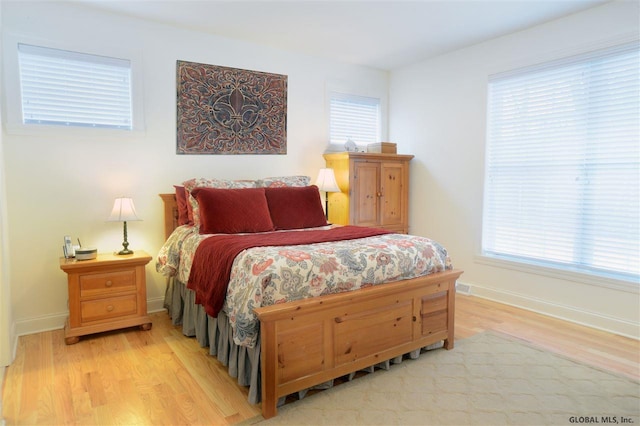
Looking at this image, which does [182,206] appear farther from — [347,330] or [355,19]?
[355,19]

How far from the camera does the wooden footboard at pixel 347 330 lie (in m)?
2.00

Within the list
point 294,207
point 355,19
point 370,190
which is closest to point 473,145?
point 370,190

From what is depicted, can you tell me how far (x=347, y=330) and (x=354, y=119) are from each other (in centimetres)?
318

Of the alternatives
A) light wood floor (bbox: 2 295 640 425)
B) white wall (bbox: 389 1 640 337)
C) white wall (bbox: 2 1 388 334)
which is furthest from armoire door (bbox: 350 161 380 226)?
light wood floor (bbox: 2 295 640 425)

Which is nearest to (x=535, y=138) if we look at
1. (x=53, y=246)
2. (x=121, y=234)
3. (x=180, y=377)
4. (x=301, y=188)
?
(x=301, y=188)

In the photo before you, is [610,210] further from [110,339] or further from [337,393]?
[110,339]

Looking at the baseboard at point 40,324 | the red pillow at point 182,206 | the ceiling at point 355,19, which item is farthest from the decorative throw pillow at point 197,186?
the ceiling at point 355,19

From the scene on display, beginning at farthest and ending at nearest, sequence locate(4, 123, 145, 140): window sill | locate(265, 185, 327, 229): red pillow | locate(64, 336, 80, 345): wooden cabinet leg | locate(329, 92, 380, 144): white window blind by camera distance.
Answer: locate(329, 92, 380, 144): white window blind
locate(265, 185, 327, 229): red pillow
locate(4, 123, 145, 140): window sill
locate(64, 336, 80, 345): wooden cabinet leg

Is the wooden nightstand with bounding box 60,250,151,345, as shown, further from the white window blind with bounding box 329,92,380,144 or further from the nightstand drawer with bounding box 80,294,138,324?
the white window blind with bounding box 329,92,380,144

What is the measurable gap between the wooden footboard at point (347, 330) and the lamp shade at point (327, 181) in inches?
73.2

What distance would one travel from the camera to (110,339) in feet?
9.78

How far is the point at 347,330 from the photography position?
228 centimetres

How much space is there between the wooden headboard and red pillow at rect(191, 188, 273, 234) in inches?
18.6

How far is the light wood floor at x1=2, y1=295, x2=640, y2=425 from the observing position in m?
2.03
